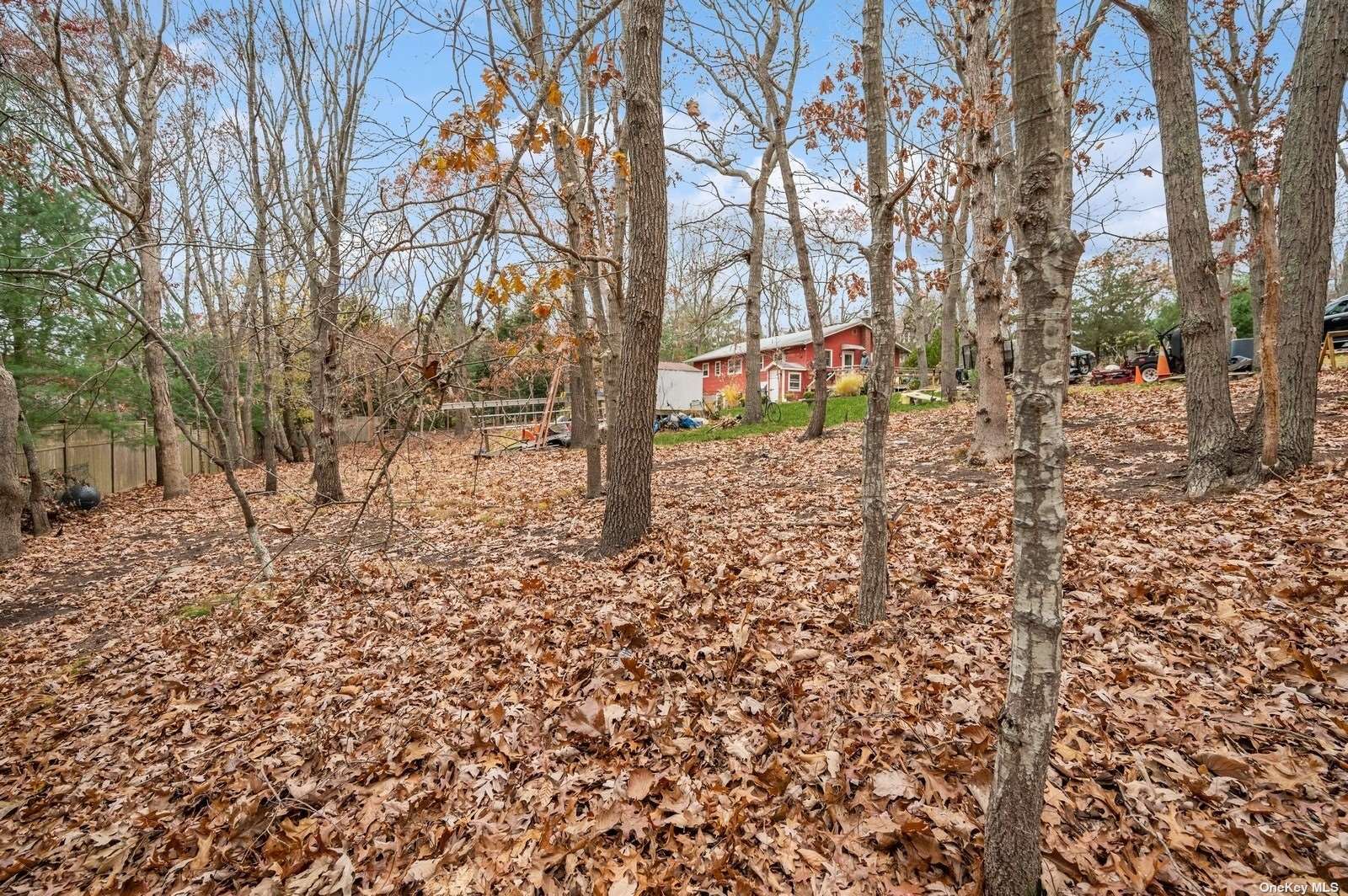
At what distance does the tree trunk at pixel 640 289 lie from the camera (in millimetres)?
4957

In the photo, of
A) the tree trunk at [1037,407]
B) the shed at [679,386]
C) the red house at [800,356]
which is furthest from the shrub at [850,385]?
the tree trunk at [1037,407]

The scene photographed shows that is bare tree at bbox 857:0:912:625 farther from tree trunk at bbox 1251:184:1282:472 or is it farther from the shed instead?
the shed

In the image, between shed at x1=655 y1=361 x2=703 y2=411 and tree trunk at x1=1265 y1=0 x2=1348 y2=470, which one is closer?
tree trunk at x1=1265 y1=0 x2=1348 y2=470

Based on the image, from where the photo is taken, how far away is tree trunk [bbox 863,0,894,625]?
327cm

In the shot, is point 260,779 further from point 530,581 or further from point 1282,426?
point 1282,426

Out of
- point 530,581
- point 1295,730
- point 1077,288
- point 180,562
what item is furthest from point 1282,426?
point 1077,288

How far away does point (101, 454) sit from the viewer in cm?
1312

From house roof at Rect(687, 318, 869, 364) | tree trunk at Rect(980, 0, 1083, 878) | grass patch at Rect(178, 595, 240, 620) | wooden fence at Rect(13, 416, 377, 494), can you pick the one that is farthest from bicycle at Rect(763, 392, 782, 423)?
tree trunk at Rect(980, 0, 1083, 878)

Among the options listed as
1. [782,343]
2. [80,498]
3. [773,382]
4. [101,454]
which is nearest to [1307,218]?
[80,498]

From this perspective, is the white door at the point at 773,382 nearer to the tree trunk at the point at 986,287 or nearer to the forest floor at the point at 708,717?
the tree trunk at the point at 986,287

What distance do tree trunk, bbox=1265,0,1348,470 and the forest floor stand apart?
0.60 meters

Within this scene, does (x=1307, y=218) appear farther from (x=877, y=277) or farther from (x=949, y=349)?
(x=949, y=349)

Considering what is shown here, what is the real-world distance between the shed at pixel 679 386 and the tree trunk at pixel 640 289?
72.4 feet

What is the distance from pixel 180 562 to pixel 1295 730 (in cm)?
986
